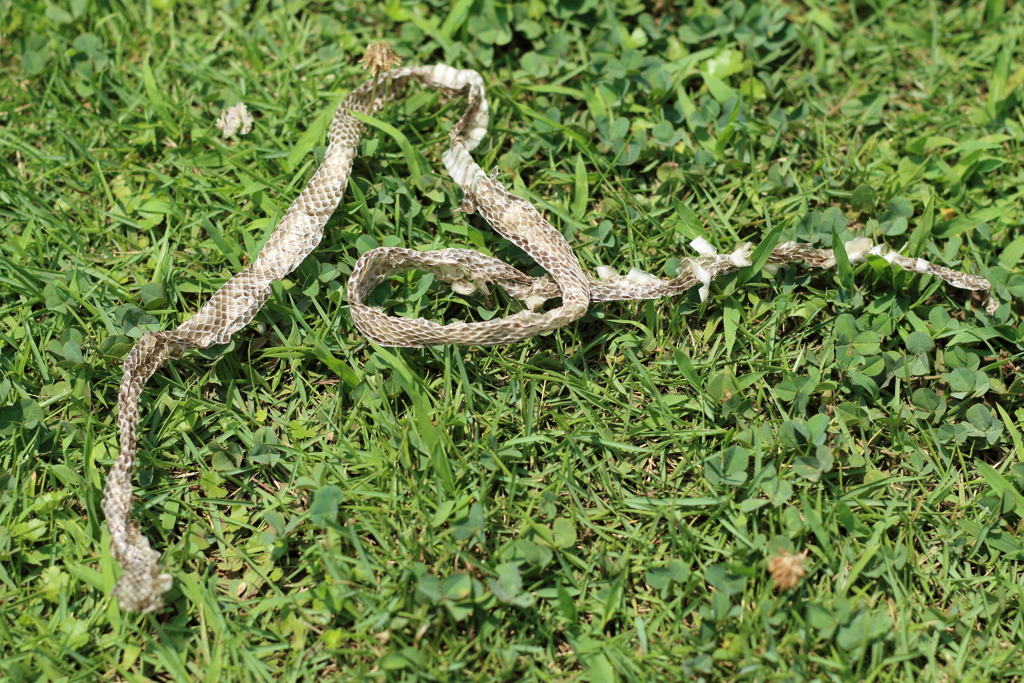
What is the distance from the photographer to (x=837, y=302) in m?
2.79

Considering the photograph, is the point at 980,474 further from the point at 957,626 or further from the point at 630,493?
the point at 630,493

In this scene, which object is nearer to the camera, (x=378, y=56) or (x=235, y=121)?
(x=378, y=56)

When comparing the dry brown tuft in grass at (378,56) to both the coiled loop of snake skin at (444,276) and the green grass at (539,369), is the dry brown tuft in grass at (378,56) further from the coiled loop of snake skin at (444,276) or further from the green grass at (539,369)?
the green grass at (539,369)

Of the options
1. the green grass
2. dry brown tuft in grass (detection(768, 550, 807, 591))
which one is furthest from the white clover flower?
dry brown tuft in grass (detection(768, 550, 807, 591))

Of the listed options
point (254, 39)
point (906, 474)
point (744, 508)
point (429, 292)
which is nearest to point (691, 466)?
point (744, 508)

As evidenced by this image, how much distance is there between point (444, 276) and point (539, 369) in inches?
17.8

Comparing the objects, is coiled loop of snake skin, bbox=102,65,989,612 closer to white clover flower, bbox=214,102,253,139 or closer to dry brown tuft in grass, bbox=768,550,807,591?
white clover flower, bbox=214,102,253,139

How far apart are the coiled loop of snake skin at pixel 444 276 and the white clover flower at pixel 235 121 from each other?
0.39 metres

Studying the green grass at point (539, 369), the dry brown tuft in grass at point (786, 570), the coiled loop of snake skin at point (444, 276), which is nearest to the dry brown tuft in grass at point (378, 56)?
the coiled loop of snake skin at point (444, 276)

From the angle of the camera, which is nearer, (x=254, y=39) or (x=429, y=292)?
(x=429, y=292)

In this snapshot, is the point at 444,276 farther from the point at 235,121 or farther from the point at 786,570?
the point at 786,570

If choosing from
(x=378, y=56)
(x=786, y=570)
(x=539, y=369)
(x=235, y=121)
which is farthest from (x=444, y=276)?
(x=786, y=570)

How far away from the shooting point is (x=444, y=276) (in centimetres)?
273

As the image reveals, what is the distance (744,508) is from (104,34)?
308 cm
